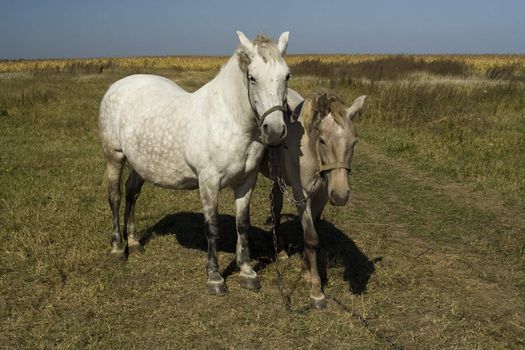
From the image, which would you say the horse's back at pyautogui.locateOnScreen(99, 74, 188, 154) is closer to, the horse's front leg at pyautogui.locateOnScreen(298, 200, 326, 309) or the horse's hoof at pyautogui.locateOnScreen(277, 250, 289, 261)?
the horse's front leg at pyautogui.locateOnScreen(298, 200, 326, 309)

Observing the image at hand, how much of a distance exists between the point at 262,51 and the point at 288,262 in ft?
9.01

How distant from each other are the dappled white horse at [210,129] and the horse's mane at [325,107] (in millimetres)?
309

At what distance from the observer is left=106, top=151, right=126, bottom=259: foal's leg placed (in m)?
5.14

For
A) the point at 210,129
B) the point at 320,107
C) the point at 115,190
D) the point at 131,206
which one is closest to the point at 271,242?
the point at 131,206

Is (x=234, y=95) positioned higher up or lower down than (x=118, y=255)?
higher up

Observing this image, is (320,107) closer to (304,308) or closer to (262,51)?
(262,51)

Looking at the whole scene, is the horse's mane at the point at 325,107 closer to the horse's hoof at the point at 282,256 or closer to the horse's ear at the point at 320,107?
the horse's ear at the point at 320,107

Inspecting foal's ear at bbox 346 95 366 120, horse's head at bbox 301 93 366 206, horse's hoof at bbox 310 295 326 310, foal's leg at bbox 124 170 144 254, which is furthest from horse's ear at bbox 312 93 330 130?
foal's leg at bbox 124 170 144 254

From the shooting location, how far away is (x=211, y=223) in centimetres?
432

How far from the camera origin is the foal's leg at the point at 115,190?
514 centimetres

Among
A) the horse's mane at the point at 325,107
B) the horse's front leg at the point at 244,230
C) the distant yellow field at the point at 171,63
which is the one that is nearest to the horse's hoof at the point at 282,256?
the horse's front leg at the point at 244,230

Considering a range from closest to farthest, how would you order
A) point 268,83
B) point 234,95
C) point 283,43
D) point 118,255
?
point 268,83 → point 283,43 → point 234,95 → point 118,255

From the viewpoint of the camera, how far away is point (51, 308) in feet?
13.3

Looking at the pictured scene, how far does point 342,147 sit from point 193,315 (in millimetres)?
2106
